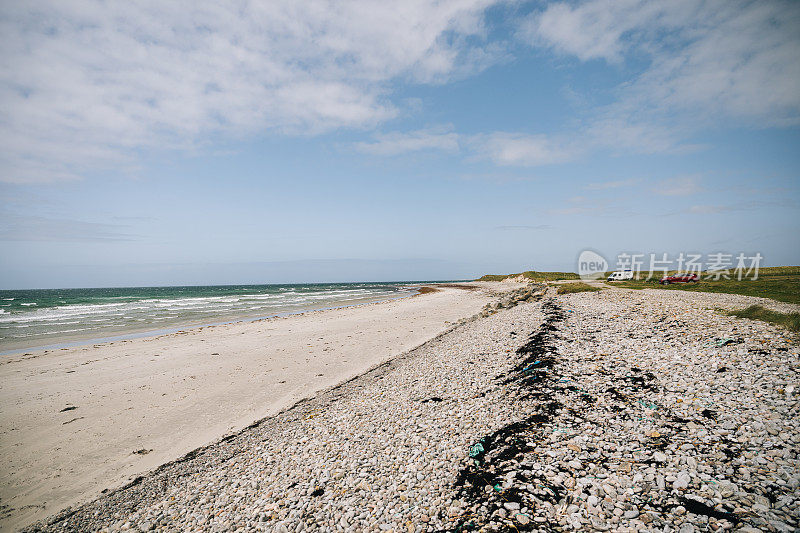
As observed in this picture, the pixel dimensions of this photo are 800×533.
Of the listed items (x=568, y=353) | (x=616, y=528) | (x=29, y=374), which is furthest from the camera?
(x=29, y=374)

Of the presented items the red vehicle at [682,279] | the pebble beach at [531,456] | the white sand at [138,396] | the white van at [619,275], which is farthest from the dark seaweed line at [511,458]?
the white van at [619,275]

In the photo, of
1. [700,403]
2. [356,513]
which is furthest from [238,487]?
[700,403]

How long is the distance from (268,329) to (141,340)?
9.97m

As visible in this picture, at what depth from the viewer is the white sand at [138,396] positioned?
381 inches

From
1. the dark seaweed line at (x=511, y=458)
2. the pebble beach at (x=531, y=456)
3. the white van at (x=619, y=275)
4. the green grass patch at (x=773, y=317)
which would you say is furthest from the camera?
the white van at (x=619, y=275)

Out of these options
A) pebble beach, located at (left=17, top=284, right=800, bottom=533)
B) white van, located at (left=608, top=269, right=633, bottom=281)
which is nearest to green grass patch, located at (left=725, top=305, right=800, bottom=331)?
pebble beach, located at (left=17, top=284, right=800, bottom=533)

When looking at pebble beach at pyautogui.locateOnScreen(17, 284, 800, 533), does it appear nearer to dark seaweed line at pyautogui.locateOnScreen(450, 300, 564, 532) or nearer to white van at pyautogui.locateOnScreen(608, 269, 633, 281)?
dark seaweed line at pyautogui.locateOnScreen(450, 300, 564, 532)

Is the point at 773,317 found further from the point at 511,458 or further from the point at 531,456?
the point at 511,458

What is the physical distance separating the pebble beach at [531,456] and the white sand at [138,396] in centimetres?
146

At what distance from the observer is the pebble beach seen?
5.49 m

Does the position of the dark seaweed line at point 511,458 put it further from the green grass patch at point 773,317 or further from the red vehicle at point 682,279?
the red vehicle at point 682,279

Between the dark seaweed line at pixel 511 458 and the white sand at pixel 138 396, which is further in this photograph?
the white sand at pixel 138 396

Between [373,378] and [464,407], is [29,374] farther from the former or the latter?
[464,407]

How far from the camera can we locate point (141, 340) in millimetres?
26938
